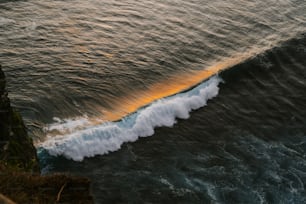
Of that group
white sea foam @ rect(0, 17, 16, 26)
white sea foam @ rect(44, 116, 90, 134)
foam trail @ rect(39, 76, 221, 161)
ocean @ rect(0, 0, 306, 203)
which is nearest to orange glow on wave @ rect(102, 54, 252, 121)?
ocean @ rect(0, 0, 306, 203)

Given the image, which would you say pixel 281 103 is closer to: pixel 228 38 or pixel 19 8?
pixel 228 38

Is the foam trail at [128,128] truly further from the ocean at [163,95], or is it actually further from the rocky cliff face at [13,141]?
the rocky cliff face at [13,141]

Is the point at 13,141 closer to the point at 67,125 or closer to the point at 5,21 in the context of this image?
the point at 67,125

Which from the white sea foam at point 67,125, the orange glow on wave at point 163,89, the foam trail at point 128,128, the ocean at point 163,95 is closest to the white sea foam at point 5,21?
the ocean at point 163,95

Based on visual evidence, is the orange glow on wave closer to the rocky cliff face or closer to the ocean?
the ocean

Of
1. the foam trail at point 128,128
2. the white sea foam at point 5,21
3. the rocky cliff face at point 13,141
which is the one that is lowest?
the foam trail at point 128,128

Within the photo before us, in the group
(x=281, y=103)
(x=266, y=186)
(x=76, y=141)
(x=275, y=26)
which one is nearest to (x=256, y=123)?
(x=281, y=103)
